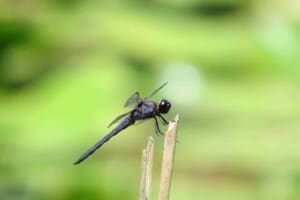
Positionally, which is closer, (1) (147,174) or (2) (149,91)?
(1) (147,174)

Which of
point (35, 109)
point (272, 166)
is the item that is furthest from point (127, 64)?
point (272, 166)

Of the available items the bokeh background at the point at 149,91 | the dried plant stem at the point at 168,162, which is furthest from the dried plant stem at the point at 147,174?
the bokeh background at the point at 149,91

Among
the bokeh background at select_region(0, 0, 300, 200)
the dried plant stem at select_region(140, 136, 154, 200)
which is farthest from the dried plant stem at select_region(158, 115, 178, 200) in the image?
the bokeh background at select_region(0, 0, 300, 200)

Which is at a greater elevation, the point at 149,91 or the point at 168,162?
the point at 149,91

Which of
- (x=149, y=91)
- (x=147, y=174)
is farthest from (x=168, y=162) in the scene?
(x=149, y=91)

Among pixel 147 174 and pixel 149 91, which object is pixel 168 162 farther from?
pixel 149 91

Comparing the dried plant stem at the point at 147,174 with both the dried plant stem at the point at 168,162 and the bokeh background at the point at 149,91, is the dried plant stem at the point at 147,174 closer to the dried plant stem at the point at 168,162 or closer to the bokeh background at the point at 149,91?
the dried plant stem at the point at 168,162

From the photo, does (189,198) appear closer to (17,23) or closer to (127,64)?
(127,64)
